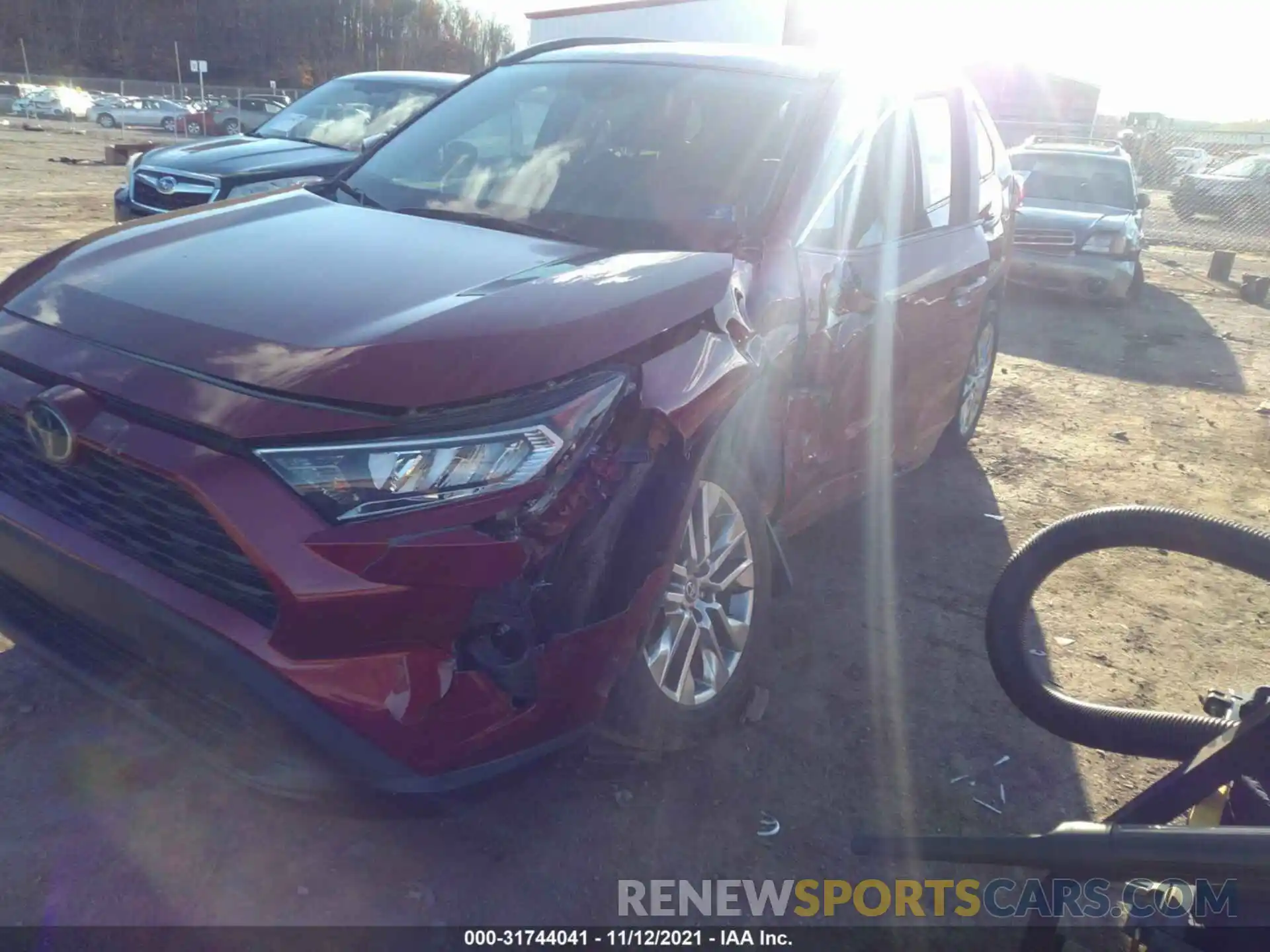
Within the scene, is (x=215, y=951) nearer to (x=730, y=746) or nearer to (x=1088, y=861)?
(x=730, y=746)

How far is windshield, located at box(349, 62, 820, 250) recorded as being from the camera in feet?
10.1

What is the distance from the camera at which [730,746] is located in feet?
9.71

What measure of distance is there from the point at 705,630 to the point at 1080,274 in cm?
927

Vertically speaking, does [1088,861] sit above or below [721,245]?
below

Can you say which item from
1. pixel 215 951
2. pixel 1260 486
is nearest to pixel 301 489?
pixel 215 951

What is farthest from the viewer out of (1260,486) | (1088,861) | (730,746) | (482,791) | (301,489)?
(1260,486)

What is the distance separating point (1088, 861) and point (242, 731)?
5.13ft

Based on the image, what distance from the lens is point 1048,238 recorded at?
1066 centimetres

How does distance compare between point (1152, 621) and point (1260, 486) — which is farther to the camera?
point (1260, 486)

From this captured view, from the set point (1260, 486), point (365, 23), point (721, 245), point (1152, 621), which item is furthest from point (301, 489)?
point (365, 23)

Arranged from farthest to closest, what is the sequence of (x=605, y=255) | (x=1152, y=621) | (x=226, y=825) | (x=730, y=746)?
(x=1152, y=621), (x=730, y=746), (x=605, y=255), (x=226, y=825)

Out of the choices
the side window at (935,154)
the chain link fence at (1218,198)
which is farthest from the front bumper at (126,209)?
the chain link fence at (1218,198)

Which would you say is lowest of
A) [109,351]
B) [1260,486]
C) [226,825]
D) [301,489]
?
[1260,486]

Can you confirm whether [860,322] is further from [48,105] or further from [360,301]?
[48,105]
